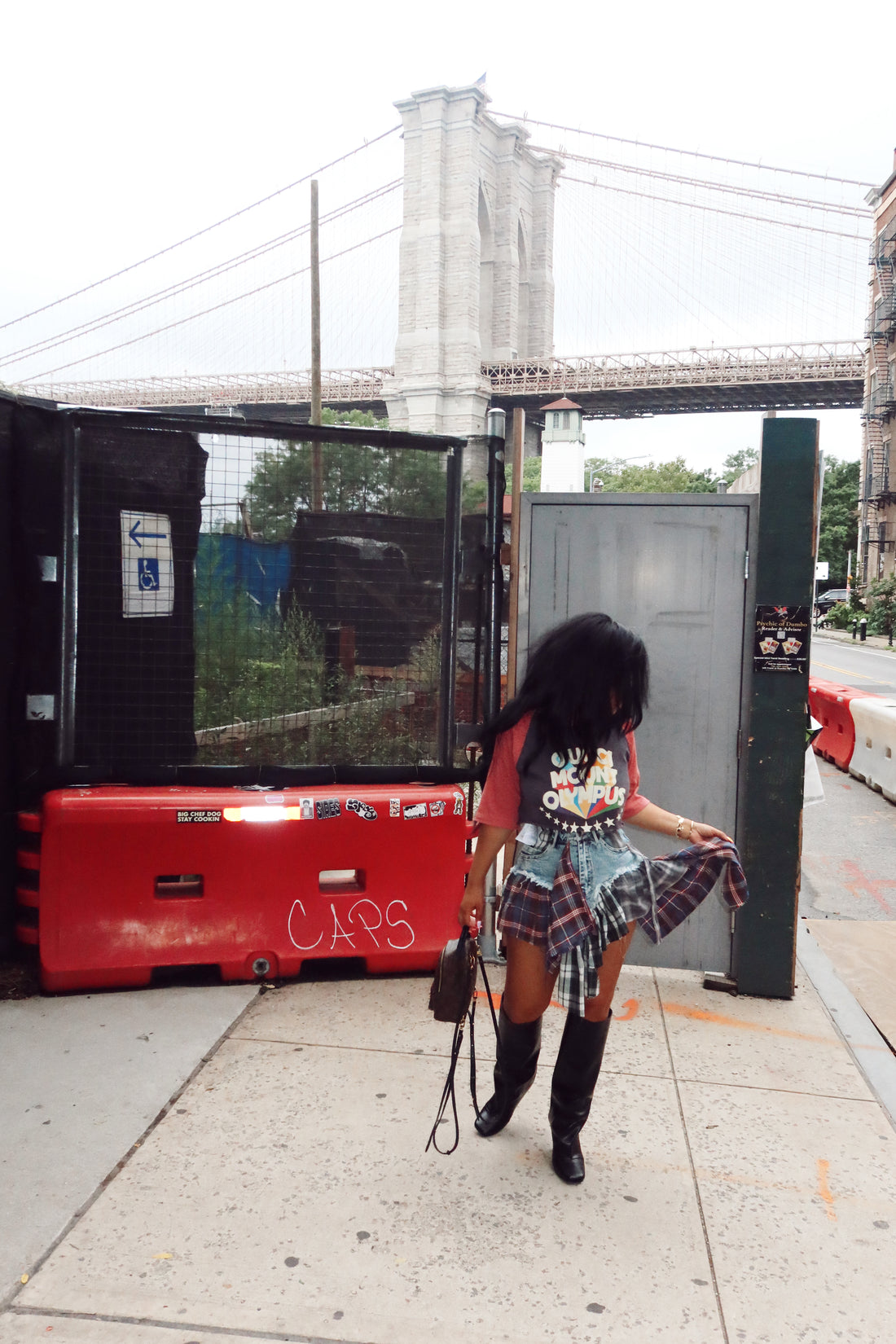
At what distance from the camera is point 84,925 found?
13.4ft

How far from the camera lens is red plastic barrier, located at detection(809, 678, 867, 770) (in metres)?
10.9

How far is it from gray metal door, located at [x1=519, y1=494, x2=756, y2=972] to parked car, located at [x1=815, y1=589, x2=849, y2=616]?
187ft

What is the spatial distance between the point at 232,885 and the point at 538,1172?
1.77 meters

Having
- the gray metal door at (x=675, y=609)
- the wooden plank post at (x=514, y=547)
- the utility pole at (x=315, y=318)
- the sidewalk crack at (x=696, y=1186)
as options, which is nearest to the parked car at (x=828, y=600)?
the utility pole at (x=315, y=318)

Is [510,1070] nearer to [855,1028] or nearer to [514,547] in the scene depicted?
[855,1028]

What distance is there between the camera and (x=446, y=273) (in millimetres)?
84750

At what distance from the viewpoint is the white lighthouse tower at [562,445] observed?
74188 mm

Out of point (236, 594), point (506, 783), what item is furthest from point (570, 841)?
point (236, 594)

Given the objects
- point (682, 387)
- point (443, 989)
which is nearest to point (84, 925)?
point (443, 989)

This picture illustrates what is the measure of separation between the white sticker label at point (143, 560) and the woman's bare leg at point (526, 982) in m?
2.19

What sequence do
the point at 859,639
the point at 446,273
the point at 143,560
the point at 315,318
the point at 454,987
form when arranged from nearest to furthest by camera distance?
1. the point at 454,987
2. the point at 143,560
3. the point at 315,318
4. the point at 859,639
5. the point at 446,273

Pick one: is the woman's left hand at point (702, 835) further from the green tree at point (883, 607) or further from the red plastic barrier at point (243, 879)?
the green tree at point (883, 607)

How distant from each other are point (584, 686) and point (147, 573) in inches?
87.4

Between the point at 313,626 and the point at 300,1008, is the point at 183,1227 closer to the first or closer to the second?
the point at 300,1008
